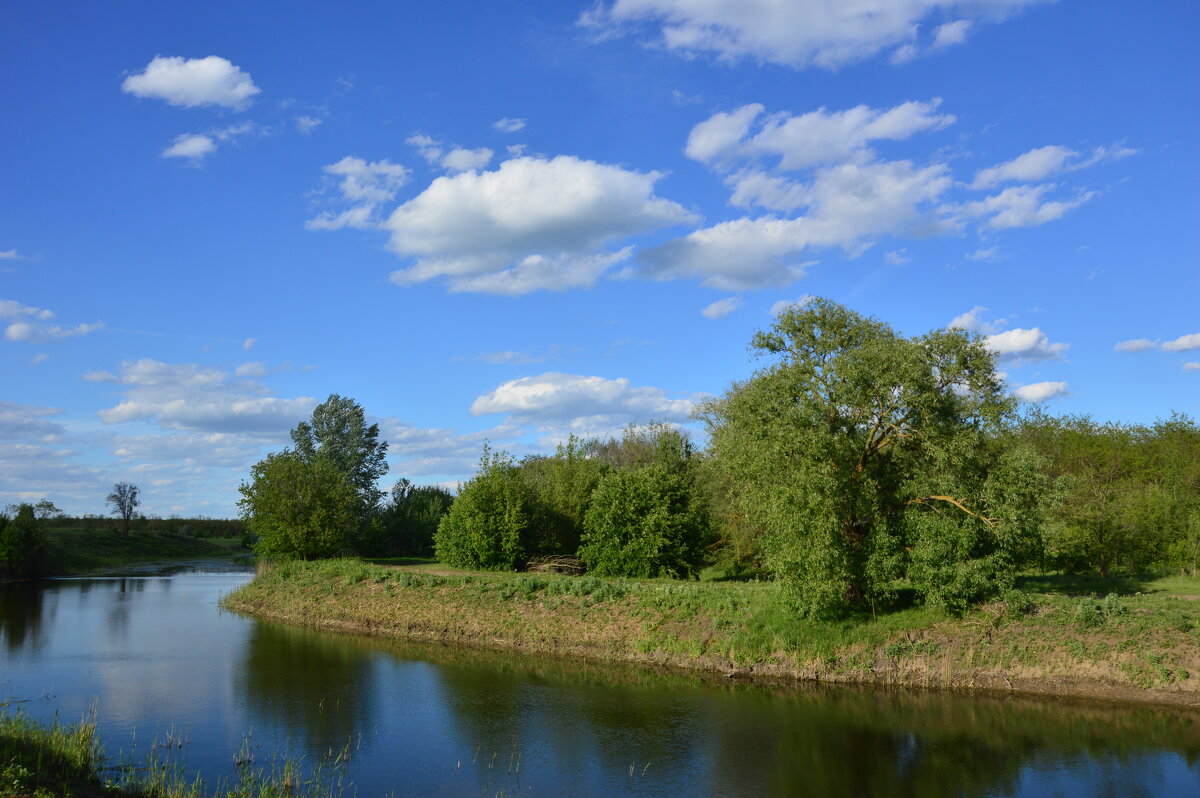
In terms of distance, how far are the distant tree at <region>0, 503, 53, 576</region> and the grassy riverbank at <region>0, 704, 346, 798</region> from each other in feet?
173

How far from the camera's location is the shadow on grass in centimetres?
2838

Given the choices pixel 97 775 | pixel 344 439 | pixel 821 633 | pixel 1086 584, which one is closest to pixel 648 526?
pixel 821 633

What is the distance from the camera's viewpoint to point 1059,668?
2300 cm

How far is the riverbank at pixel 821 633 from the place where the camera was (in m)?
22.5

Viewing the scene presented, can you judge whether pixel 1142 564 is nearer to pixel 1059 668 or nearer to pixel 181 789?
pixel 1059 668

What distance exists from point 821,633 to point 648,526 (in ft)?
51.0

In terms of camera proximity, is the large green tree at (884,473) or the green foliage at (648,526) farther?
the green foliage at (648,526)

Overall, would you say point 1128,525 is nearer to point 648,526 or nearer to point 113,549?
point 648,526

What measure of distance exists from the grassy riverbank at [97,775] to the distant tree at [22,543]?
52686mm

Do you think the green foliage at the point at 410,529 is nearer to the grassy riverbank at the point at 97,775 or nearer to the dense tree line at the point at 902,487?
the dense tree line at the point at 902,487

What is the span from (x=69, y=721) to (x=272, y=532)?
31077mm

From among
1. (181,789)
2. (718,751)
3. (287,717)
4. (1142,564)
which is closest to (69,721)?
(287,717)

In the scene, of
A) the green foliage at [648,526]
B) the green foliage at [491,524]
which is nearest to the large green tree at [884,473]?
the green foliage at [648,526]

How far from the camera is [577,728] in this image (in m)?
20.3
